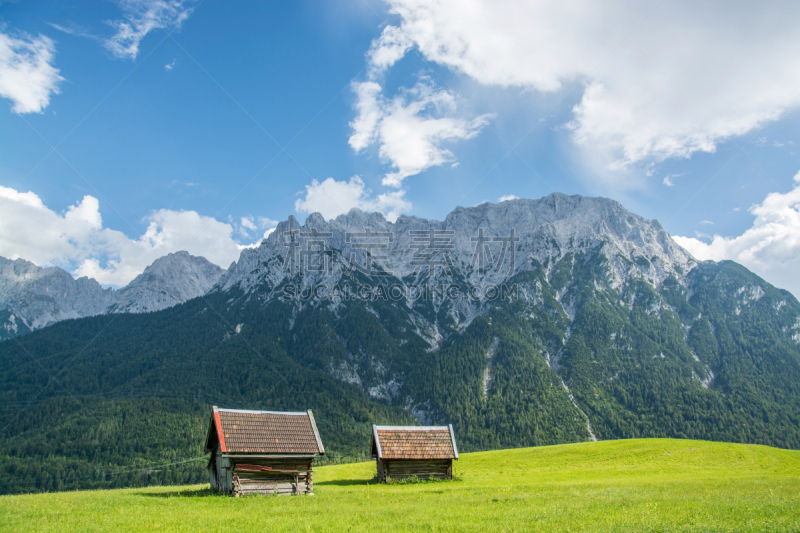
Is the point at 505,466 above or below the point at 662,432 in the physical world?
above

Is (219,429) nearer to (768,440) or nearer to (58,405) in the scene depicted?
(58,405)

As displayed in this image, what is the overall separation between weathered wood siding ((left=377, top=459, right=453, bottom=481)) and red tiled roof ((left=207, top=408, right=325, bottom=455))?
9503 mm

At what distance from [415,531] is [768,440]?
228 meters

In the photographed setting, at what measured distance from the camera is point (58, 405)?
175375 millimetres

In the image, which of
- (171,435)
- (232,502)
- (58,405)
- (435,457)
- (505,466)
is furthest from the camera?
(58,405)

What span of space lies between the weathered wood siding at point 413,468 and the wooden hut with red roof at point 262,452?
30.4 feet

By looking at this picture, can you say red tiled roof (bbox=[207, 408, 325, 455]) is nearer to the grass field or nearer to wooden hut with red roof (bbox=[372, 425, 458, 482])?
the grass field

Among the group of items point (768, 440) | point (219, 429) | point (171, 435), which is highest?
point (219, 429)

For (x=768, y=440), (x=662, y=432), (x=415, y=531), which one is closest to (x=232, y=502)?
(x=415, y=531)

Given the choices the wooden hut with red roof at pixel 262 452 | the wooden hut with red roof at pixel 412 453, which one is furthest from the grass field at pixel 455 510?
the wooden hut with red roof at pixel 412 453

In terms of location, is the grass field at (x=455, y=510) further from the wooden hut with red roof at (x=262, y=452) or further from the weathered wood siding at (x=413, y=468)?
the wooden hut with red roof at (x=262, y=452)

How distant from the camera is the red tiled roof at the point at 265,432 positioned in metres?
32.9

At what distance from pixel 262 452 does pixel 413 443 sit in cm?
1548

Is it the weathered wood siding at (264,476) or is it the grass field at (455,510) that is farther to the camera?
the weathered wood siding at (264,476)
